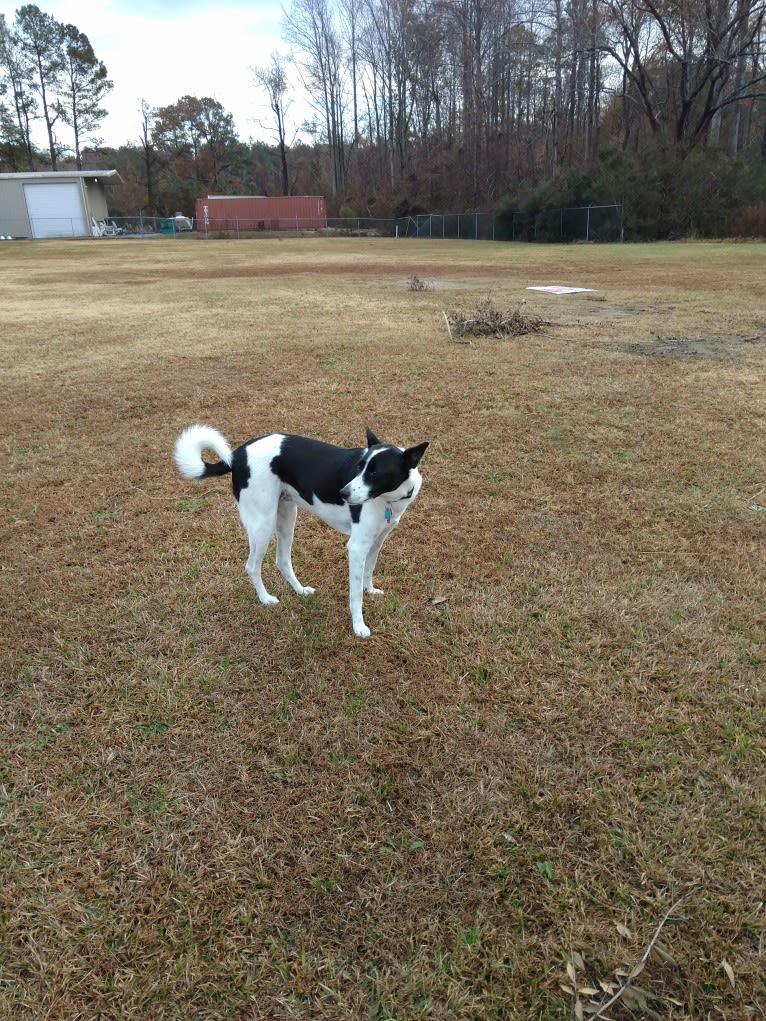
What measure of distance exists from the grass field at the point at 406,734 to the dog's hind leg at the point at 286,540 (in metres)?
0.13

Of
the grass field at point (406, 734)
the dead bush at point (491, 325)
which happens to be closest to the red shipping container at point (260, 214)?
the dead bush at point (491, 325)

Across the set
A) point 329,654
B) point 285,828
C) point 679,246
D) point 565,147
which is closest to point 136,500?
point 329,654

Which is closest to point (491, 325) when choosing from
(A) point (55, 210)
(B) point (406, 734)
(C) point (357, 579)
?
(C) point (357, 579)

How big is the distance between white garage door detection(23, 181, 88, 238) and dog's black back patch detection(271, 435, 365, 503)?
49.6 metres

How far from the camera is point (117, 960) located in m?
1.55

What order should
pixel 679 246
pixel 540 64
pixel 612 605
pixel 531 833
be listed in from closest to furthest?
pixel 531 833, pixel 612 605, pixel 679 246, pixel 540 64

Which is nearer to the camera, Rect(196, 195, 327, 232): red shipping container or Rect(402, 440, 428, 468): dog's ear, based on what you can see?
Rect(402, 440, 428, 468): dog's ear

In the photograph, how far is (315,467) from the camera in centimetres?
254

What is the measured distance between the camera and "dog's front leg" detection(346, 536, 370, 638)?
2547mm

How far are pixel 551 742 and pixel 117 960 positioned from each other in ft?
4.68

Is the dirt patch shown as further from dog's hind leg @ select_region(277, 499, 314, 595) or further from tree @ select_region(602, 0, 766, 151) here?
tree @ select_region(602, 0, 766, 151)

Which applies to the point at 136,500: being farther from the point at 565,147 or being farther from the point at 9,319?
the point at 565,147

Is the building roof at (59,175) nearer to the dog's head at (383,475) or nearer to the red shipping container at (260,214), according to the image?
the red shipping container at (260,214)

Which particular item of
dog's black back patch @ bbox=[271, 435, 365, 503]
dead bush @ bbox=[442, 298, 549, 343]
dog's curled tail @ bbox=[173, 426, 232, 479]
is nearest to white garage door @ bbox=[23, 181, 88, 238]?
dead bush @ bbox=[442, 298, 549, 343]
